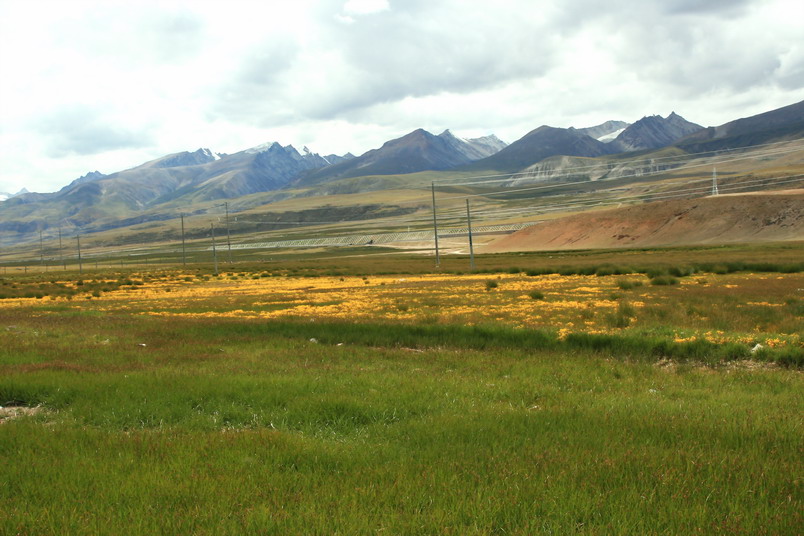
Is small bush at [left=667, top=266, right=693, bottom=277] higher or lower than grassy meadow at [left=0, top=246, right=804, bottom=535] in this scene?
lower

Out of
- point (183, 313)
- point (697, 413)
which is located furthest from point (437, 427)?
point (183, 313)

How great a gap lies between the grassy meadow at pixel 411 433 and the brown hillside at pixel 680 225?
126699 mm

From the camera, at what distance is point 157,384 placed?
37.9 ft

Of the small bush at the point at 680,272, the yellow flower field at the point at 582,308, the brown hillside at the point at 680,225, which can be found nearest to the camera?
the yellow flower field at the point at 582,308

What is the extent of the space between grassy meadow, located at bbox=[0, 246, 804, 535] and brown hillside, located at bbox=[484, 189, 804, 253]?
4988 inches

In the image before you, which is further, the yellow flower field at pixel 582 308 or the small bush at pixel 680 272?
the small bush at pixel 680 272

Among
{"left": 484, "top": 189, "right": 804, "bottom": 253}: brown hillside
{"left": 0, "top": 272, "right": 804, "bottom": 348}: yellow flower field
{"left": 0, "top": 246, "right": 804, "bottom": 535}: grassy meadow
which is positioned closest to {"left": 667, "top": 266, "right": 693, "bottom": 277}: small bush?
{"left": 0, "top": 272, "right": 804, "bottom": 348}: yellow flower field

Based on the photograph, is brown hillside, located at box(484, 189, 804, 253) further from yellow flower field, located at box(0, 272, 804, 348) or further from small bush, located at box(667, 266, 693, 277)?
yellow flower field, located at box(0, 272, 804, 348)

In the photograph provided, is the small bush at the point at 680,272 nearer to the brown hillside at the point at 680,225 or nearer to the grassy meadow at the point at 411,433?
the grassy meadow at the point at 411,433

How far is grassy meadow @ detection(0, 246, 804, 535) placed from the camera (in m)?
5.59

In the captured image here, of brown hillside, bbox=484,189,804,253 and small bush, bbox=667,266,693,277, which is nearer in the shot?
small bush, bbox=667,266,693,277

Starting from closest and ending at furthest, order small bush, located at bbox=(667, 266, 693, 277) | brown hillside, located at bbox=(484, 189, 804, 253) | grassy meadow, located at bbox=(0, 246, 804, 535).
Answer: grassy meadow, located at bbox=(0, 246, 804, 535) → small bush, located at bbox=(667, 266, 693, 277) → brown hillside, located at bbox=(484, 189, 804, 253)

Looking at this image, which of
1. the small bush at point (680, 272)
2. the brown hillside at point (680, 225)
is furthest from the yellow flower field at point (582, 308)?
the brown hillside at point (680, 225)

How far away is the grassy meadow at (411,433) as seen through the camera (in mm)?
5586
